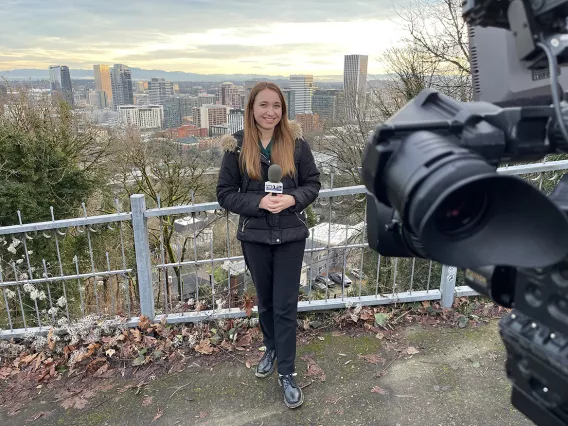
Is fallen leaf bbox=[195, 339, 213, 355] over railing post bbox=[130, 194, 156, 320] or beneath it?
beneath

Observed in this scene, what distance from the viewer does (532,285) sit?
3.57ft

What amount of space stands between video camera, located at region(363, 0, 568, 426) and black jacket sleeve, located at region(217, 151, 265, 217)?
1.42 m

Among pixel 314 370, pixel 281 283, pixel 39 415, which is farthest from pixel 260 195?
pixel 39 415

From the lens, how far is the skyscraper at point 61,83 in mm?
15211

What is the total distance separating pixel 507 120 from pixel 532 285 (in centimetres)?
42

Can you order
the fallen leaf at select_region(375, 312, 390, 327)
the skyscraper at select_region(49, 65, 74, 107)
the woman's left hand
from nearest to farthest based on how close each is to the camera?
the woman's left hand < the fallen leaf at select_region(375, 312, 390, 327) < the skyscraper at select_region(49, 65, 74, 107)

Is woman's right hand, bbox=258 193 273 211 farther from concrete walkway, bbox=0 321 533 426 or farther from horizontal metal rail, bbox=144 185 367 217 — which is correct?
concrete walkway, bbox=0 321 533 426

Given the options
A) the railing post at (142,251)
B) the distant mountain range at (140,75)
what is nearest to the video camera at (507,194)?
the railing post at (142,251)

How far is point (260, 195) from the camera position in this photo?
8.47 feet

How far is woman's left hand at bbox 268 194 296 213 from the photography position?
249 cm

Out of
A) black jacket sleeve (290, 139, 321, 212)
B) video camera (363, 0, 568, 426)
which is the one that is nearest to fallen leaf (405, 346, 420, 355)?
black jacket sleeve (290, 139, 321, 212)

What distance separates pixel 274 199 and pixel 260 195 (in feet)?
0.41

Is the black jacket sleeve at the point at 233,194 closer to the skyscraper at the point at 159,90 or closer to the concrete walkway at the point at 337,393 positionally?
the concrete walkway at the point at 337,393

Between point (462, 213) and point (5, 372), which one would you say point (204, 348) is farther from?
point (462, 213)
